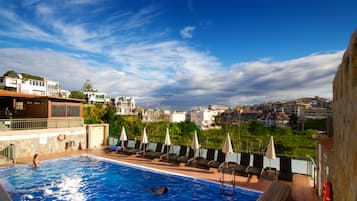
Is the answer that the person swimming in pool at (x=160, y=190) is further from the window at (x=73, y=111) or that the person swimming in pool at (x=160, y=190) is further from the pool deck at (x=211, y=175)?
the window at (x=73, y=111)

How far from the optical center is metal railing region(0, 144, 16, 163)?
13578mm

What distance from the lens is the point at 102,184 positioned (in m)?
10.8

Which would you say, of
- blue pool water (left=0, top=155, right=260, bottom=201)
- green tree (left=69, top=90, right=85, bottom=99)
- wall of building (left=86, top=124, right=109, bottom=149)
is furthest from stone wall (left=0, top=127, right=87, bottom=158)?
green tree (left=69, top=90, right=85, bottom=99)

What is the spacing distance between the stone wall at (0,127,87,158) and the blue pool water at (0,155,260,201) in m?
2.32

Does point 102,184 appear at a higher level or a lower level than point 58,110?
lower

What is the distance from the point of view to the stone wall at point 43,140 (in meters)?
14.6

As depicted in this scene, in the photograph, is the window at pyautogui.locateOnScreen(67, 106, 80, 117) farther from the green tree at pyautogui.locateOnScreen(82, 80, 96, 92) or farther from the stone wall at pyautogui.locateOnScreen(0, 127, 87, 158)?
the green tree at pyautogui.locateOnScreen(82, 80, 96, 92)

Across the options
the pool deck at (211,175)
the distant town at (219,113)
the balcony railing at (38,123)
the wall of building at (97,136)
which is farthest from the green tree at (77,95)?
the pool deck at (211,175)

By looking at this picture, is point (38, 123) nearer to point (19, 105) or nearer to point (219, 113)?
point (19, 105)

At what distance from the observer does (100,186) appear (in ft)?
34.5

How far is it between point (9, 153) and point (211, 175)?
12.7m

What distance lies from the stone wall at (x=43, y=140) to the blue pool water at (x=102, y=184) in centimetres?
232

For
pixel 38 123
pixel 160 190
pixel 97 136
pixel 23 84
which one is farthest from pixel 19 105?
pixel 23 84

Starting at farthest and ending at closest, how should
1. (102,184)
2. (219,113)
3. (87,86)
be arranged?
(219,113) < (87,86) < (102,184)
